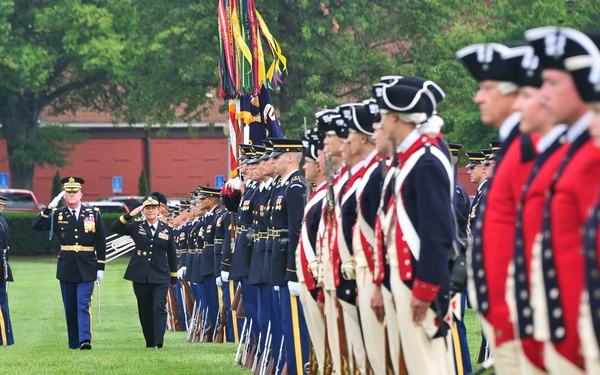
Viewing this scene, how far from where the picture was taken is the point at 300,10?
1565 inches

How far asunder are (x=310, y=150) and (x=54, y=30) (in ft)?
144

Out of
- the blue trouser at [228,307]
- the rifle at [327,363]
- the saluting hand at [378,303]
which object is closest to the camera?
the saluting hand at [378,303]

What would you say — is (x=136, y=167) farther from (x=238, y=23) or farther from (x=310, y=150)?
(x=310, y=150)

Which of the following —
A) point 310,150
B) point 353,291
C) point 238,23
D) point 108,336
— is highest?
point 238,23

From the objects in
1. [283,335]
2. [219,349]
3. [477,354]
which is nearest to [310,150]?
[283,335]

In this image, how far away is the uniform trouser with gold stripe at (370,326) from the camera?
8.36m

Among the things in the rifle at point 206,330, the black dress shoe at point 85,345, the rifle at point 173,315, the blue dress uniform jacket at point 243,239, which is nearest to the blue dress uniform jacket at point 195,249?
the rifle at point 206,330

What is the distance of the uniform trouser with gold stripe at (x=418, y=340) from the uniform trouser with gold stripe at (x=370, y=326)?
1.69ft

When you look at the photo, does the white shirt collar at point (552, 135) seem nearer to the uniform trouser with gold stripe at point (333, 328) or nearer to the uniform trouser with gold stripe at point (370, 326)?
the uniform trouser with gold stripe at point (370, 326)

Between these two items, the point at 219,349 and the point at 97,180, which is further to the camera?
the point at 97,180

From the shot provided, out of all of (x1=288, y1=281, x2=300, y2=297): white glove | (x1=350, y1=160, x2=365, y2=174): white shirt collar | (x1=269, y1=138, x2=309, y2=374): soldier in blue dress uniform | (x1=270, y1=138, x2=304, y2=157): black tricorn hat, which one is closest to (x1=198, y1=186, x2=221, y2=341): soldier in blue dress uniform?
(x1=270, y1=138, x2=304, y2=157): black tricorn hat

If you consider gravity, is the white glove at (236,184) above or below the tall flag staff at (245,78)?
below

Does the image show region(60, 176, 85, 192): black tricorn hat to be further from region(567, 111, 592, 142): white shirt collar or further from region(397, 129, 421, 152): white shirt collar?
→ region(567, 111, 592, 142): white shirt collar

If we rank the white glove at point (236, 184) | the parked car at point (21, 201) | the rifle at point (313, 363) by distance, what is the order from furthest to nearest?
the parked car at point (21, 201), the white glove at point (236, 184), the rifle at point (313, 363)
